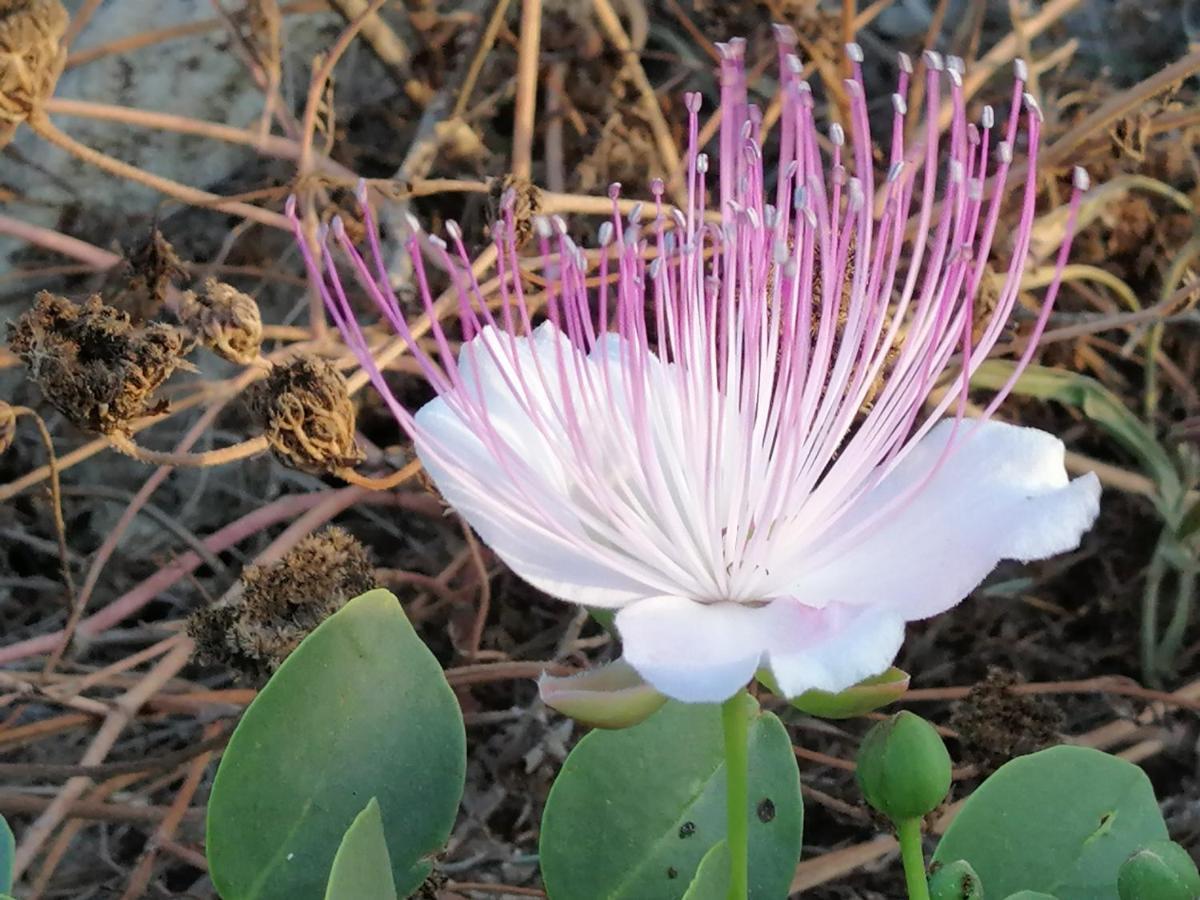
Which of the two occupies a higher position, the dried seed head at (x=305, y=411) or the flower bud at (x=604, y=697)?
the dried seed head at (x=305, y=411)

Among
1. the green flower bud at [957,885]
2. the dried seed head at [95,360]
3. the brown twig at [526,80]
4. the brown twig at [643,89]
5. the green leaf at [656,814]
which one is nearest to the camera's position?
the green flower bud at [957,885]

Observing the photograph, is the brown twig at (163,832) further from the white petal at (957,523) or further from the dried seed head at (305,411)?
the white petal at (957,523)

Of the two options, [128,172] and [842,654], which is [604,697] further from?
[128,172]

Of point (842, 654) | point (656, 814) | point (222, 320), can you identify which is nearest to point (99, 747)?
point (222, 320)

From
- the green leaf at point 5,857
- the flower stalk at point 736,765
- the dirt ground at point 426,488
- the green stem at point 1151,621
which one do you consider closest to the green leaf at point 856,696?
the flower stalk at point 736,765

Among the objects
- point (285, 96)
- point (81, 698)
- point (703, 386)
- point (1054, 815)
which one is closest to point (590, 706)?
point (703, 386)

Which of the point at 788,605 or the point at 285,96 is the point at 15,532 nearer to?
the point at 285,96

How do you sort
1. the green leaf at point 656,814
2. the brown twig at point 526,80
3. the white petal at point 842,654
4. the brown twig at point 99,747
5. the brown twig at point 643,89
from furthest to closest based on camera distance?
the brown twig at point 643,89
the brown twig at point 526,80
the brown twig at point 99,747
the green leaf at point 656,814
the white petal at point 842,654
